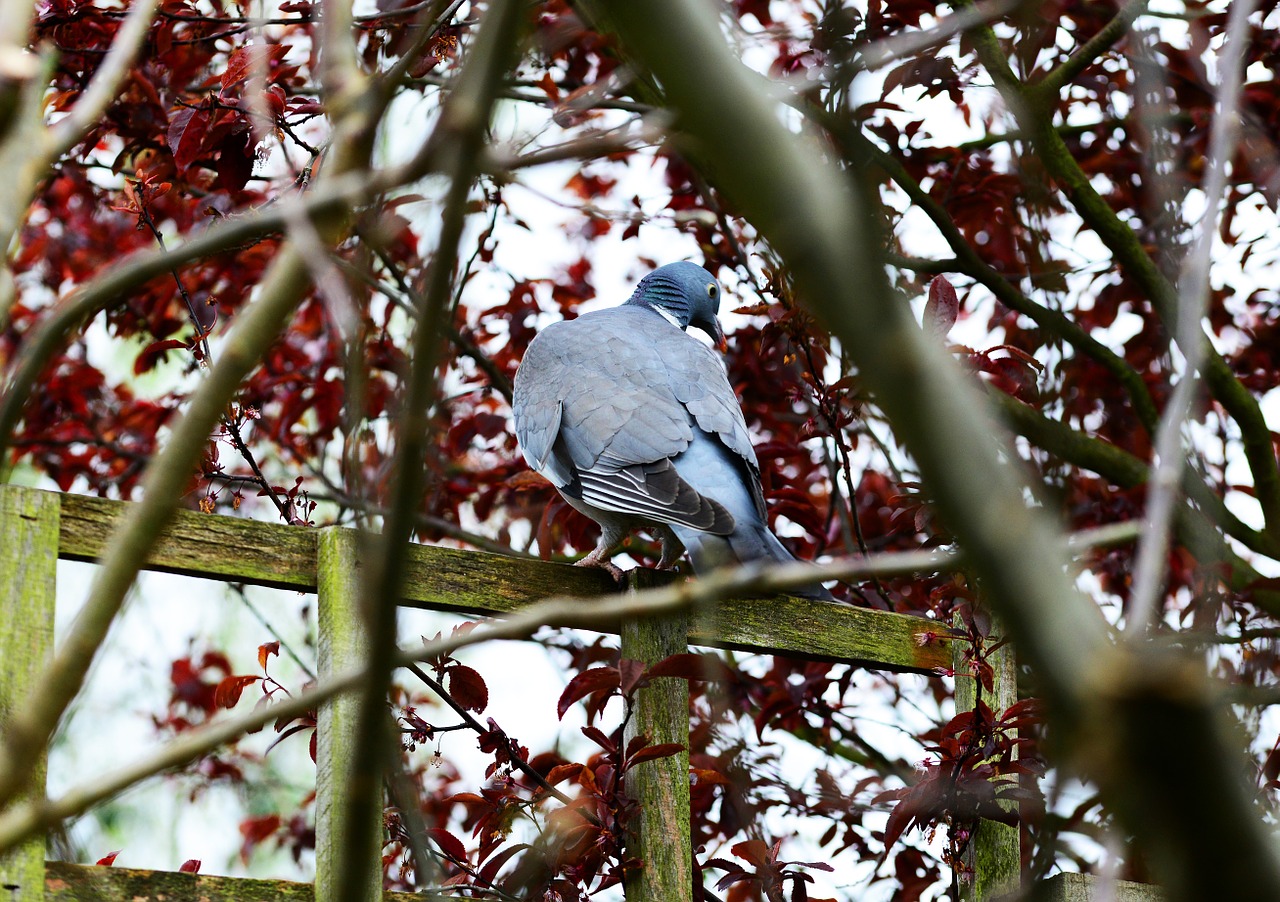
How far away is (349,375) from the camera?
0.94 m

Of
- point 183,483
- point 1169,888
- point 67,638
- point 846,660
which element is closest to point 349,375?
point 183,483

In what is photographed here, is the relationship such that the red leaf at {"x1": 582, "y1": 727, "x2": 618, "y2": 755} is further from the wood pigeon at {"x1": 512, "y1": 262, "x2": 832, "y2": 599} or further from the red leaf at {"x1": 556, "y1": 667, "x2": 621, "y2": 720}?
the wood pigeon at {"x1": 512, "y1": 262, "x2": 832, "y2": 599}

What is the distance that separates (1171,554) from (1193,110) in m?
1.44

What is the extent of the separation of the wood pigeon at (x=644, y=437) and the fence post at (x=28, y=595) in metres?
1.49

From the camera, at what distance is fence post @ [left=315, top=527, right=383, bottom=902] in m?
1.91

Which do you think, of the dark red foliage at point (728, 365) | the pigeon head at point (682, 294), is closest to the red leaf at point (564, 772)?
the dark red foliage at point (728, 365)

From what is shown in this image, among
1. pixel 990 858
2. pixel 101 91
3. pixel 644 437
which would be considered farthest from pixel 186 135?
pixel 990 858

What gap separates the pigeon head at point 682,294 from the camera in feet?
15.1

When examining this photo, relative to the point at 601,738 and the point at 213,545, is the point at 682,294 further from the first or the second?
the point at 213,545

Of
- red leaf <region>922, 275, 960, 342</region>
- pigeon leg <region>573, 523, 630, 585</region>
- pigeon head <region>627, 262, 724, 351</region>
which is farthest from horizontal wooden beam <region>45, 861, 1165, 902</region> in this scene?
pigeon head <region>627, 262, 724, 351</region>

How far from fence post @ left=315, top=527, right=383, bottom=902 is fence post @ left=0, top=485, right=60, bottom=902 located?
378 millimetres

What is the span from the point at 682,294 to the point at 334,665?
9.18 ft

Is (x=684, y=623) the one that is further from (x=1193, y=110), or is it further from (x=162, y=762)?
(x=1193, y=110)

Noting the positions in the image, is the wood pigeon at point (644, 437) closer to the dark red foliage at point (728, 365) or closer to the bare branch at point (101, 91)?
the dark red foliage at point (728, 365)
